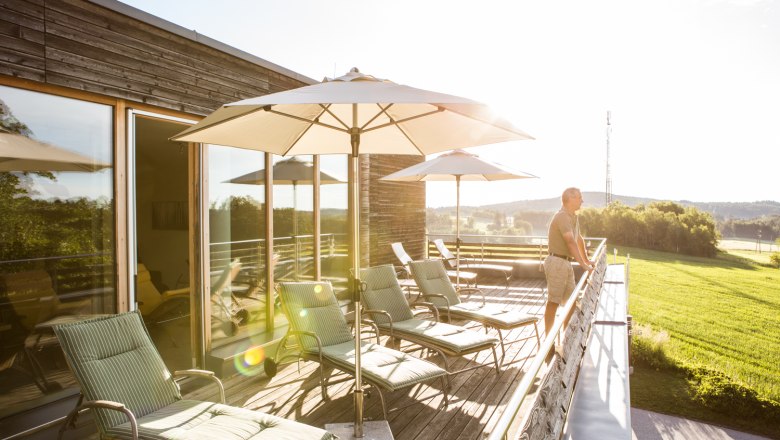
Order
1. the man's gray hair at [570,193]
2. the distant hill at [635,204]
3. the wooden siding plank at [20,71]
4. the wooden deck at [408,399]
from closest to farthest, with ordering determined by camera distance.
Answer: the wooden siding plank at [20,71] → the wooden deck at [408,399] → the man's gray hair at [570,193] → the distant hill at [635,204]

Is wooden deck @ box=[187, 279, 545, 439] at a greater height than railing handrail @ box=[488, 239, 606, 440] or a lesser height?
lesser

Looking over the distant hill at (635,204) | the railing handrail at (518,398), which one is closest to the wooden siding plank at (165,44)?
the railing handrail at (518,398)

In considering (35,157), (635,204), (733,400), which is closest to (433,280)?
(35,157)

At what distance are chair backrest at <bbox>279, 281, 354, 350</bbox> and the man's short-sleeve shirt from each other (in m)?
2.38

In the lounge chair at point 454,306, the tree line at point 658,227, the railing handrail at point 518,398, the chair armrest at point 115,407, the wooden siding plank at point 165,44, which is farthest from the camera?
the tree line at point 658,227

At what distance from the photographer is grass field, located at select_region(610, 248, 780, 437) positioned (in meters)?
15.1

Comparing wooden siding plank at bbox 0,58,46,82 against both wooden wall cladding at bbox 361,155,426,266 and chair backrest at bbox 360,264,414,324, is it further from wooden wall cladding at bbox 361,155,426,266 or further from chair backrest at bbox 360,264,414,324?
wooden wall cladding at bbox 361,155,426,266

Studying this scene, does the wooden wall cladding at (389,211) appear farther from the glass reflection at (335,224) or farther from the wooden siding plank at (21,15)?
the wooden siding plank at (21,15)

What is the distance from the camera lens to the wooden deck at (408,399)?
141 inches

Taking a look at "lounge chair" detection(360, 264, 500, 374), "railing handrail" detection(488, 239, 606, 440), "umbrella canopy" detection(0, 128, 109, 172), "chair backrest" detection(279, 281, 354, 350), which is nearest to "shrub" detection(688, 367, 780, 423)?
"lounge chair" detection(360, 264, 500, 374)

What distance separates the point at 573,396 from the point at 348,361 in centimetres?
191

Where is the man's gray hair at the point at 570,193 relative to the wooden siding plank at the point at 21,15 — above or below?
below

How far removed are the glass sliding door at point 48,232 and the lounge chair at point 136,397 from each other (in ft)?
3.14

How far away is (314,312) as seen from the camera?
464cm
